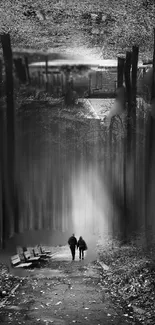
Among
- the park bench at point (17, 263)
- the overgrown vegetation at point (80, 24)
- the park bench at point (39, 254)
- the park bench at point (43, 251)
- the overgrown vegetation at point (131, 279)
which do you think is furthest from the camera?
the park bench at point (43, 251)

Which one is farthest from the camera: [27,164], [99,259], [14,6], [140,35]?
[99,259]

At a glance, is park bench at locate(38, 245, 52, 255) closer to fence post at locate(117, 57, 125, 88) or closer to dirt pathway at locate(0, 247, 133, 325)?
dirt pathway at locate(0, 247, 133, 325)


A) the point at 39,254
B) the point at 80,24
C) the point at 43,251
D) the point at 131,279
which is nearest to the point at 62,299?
the point at 131,279

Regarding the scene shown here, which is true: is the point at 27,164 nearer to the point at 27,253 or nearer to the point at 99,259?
the point at 27,253

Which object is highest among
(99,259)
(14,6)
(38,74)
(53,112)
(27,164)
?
(14,6)

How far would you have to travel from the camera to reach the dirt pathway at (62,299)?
4.07 meters

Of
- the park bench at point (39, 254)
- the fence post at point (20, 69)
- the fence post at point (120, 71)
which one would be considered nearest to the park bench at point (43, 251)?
the park bench at point (39, 254)

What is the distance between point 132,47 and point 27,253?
11.8ft

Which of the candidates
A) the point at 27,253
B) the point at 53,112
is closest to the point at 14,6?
the point at 53,112

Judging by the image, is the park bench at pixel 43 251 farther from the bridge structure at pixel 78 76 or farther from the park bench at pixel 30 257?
the bridge structure at pixel 78 76

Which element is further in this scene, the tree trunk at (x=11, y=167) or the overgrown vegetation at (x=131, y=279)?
the tree trunk at (x=11, y=167)

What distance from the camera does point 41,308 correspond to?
445cm

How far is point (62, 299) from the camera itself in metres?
4.77

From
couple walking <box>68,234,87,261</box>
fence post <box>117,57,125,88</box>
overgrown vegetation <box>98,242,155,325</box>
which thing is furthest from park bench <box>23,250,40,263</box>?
fence post <box>117,57,125,88</box>
